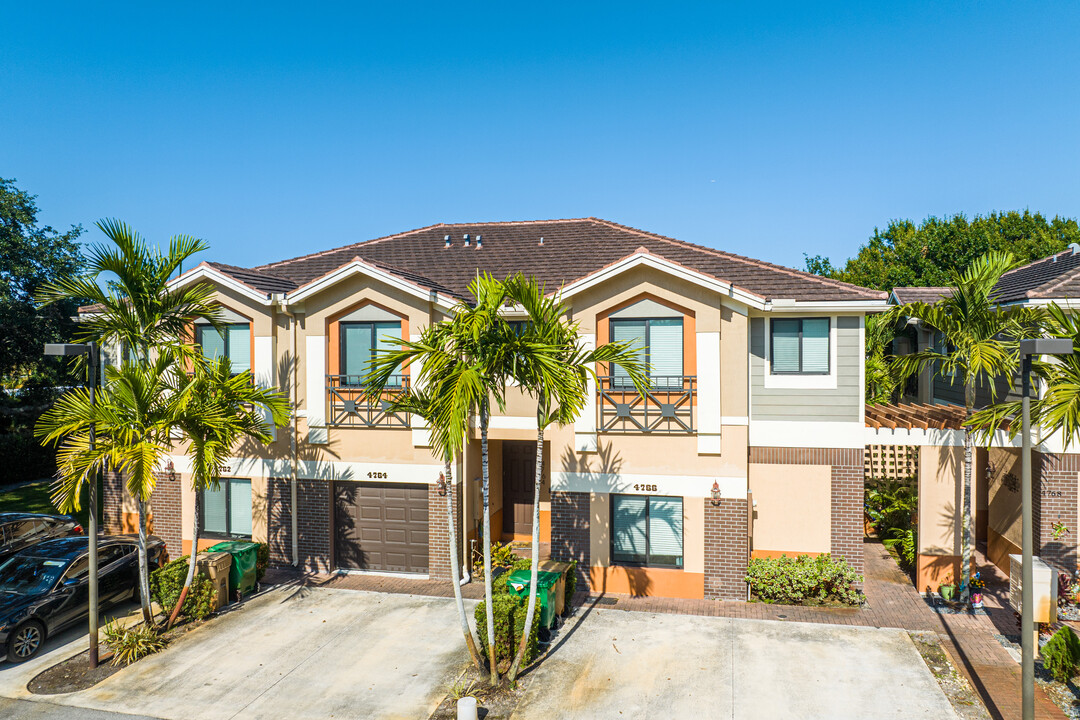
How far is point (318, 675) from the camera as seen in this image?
11.2 meters

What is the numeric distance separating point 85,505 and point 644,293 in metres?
19.7

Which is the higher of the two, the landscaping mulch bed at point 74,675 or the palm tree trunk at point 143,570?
the palm tree trunk at point 143,570

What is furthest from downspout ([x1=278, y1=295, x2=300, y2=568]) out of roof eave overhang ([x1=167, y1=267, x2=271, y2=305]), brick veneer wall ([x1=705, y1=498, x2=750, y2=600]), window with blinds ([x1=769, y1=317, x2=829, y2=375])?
window with blinds ([x1=769, y1=317, x2=829, y2=375])

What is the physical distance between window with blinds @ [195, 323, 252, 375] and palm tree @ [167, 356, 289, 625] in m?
1.76

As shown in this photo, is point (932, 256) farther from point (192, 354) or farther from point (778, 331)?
point (192, 354)

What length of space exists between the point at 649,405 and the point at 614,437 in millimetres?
1026

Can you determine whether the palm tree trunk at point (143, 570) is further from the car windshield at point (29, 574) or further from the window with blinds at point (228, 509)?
the window with blinds at point (228, 509)

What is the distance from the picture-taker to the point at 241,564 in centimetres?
1458

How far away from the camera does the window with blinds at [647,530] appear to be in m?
14.3

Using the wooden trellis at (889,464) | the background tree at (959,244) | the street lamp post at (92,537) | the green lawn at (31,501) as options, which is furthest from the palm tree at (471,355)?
the background tree at (959,244)

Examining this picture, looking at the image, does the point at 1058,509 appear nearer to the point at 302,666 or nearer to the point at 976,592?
the point at 976,592

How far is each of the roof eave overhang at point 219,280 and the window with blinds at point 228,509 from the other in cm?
461

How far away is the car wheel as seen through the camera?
11586 mm

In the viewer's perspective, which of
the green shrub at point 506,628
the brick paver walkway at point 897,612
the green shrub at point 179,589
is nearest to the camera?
the brick paver walkway at point 897,612
